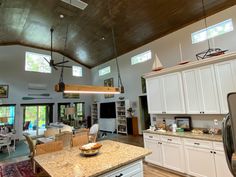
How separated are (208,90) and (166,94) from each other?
3.32ft

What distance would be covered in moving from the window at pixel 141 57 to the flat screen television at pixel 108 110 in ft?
10.2

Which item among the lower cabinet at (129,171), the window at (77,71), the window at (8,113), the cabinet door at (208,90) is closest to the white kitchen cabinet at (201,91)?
the cabinet door at (208,90)

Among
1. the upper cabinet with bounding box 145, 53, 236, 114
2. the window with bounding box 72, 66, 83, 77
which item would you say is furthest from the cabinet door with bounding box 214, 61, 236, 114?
the window with bounding box 72, 66, 83, 77

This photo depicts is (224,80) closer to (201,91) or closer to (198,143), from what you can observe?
(201,91)

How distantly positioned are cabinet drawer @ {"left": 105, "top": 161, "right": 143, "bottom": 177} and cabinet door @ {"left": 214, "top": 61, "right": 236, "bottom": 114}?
2.17 m

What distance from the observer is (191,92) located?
3541 millimetres

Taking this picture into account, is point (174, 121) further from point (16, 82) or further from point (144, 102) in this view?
point (16, 82)

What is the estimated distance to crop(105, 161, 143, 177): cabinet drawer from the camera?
75.1 inches

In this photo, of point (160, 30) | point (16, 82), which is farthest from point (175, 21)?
point (16, 82)

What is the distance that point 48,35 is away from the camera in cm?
755

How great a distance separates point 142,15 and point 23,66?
756cm

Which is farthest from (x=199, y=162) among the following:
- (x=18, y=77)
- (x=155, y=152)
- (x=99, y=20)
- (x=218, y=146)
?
(x=18, y=77)

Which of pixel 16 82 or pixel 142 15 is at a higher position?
pixel 142 15

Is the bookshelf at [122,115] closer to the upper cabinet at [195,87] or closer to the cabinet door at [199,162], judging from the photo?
the upper cabinet at [195,87]
